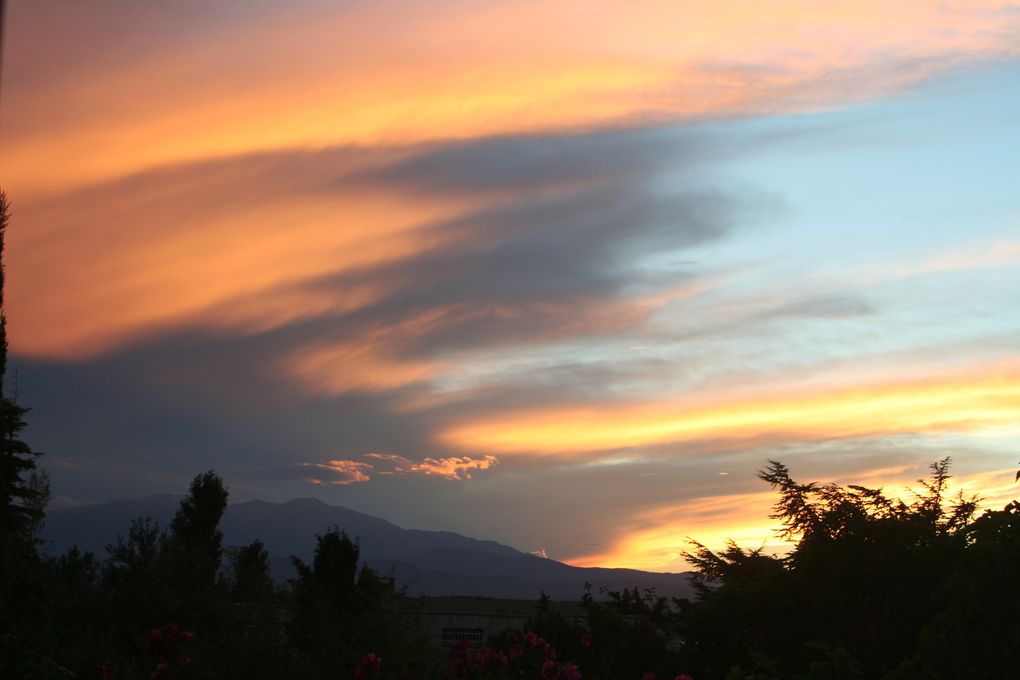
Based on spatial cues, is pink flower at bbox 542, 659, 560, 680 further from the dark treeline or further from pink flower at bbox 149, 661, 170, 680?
pink flower at bbox 149, 661, 170, 680

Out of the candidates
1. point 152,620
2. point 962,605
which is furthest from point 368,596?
point 962,605

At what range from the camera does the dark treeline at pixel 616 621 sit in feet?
44.9

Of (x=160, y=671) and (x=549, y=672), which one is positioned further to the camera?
(x=549, y=672)

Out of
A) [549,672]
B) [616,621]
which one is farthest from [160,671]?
[616,621]

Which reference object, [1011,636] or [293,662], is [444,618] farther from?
[1011,636]

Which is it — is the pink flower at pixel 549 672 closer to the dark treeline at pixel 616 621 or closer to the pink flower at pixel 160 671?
the dark treeline at pixel 616 621

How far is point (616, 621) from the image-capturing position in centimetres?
1858

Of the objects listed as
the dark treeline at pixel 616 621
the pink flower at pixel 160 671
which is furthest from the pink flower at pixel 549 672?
the pink flower at pixel 160 671

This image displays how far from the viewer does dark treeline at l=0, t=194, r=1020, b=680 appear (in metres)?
13.7

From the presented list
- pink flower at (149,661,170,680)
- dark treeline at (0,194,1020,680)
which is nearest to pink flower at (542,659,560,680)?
dark treeline at (0,194,1020,680)

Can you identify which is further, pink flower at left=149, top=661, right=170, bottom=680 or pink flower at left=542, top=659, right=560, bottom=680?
pink flower at left=542, top=659, right=560, bottom=680

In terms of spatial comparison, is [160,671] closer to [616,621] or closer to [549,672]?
[549,672]

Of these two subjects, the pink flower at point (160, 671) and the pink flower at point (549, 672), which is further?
the pink flower at point (549, 672)

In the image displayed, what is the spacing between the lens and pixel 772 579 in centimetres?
2008
